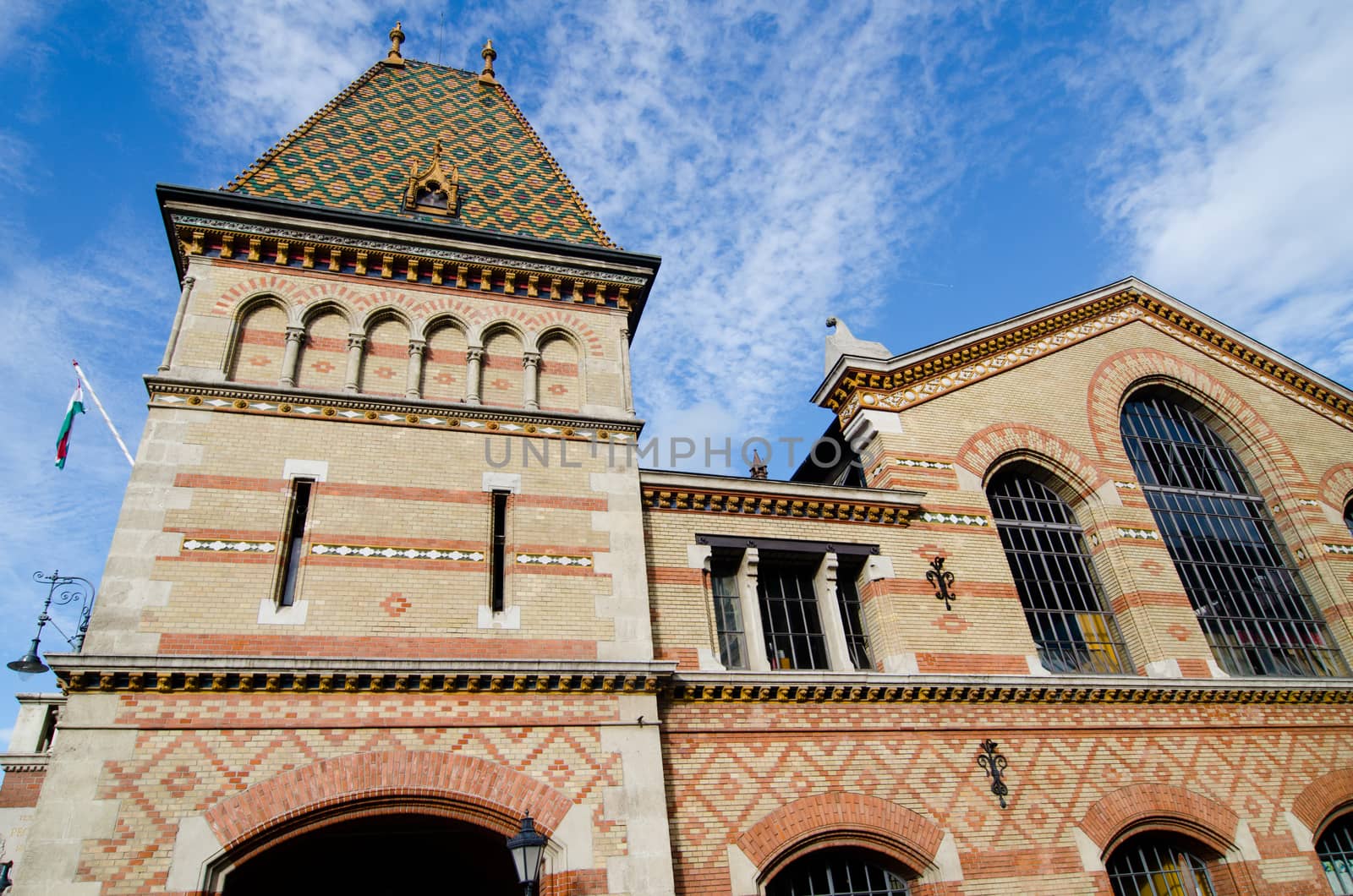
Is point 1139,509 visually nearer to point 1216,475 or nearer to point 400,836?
point 1216,475

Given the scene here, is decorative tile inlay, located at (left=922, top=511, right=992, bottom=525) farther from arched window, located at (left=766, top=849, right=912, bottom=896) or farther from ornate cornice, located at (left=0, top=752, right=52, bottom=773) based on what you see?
ornate cornice, located at (left=0, top=752, right=52, bottom=773)

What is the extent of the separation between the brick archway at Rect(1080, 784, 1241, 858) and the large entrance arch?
7863 mm

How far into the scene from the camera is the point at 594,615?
420 inches

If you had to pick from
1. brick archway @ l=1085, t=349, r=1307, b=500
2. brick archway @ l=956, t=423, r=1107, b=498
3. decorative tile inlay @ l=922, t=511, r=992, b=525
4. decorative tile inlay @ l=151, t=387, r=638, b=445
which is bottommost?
decorative tile inlay @ l=922, t=511, r=992, b=525

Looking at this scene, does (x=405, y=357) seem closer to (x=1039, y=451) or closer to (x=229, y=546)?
(x=229, y=546)

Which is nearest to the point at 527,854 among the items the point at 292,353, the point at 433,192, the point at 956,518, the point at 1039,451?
the point at 292,353

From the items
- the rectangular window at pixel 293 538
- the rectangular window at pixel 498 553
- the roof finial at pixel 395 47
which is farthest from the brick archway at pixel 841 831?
the roof finial at pixel 395 47

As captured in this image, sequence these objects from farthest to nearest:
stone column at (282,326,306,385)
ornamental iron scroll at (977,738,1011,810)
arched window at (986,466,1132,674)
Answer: arched window at (986,466,1132,674) < stone column at (282,326,306,385) < ornamental iron scroll at (977,738,1011,810)

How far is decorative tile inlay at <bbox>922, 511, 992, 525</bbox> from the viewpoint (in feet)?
44.5

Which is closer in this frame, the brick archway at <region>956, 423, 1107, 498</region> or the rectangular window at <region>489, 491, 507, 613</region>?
the rectangular window at <region>489, 491, 507, 613</region>

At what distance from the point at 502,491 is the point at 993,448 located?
8542 mm

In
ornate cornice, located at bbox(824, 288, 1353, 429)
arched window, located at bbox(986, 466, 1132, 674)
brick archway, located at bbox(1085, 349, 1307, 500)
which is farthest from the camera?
brick archway, located at bbox(1085, 349, 1307, 500)

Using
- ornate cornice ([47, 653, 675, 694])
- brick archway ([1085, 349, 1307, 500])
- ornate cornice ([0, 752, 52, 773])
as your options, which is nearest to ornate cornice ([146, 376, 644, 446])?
ornate cornice ([47, 653, 675, 694])

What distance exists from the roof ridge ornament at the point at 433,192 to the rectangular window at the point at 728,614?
7.03m
